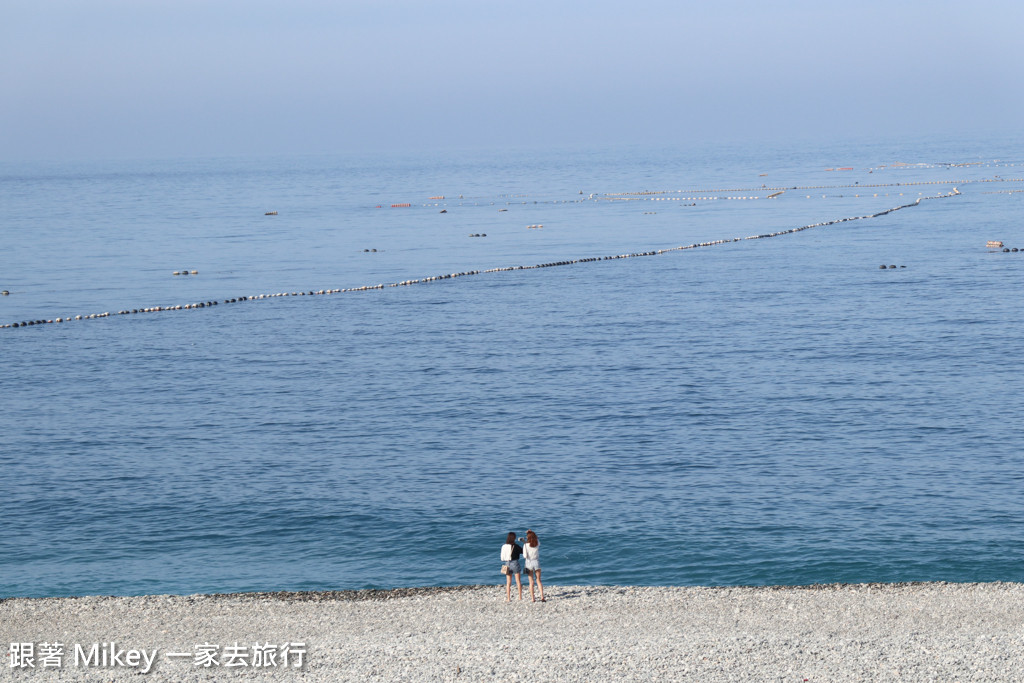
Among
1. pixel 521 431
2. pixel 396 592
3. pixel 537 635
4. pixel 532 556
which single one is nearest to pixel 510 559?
pixel 532 556

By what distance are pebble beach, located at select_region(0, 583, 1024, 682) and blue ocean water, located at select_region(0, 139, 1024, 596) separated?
3.99 meters

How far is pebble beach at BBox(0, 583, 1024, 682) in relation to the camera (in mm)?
28953

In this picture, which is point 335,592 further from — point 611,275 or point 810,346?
point 611,275

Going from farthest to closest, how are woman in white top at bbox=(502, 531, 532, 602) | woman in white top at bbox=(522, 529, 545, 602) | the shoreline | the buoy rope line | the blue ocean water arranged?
the buoy rope line → the blue ocean water → the shoreline → woman in white top at bbox=(502, 531, 532, 602) → woman in white top at bbox=(522, 529, 545, 602)

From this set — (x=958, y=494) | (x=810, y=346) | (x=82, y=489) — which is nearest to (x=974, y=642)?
(x=958, y=494)

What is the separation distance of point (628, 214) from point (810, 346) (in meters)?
120

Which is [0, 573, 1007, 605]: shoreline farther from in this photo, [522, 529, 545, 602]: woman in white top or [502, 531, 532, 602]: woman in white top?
[522, 529, 545, 602]: woman in white top

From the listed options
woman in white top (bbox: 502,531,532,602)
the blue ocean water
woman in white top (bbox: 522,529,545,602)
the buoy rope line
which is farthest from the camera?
the buoy rope line

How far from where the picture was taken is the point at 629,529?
145ft

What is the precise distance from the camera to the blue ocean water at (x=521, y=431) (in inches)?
1665

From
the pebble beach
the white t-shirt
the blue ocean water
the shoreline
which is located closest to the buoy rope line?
the blue ocean water

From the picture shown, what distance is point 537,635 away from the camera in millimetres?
31953

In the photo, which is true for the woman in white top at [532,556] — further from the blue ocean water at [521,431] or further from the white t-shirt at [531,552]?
the blue ocean water at [521,431]

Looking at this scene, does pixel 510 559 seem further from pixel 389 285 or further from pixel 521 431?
pixel 389 285
